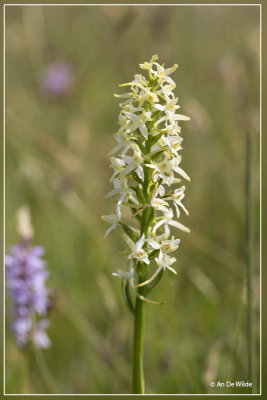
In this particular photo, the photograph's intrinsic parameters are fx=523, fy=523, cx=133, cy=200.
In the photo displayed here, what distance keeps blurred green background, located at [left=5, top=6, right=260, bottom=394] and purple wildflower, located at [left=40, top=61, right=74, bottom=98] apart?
1.3 inches

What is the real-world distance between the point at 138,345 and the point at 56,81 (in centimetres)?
387

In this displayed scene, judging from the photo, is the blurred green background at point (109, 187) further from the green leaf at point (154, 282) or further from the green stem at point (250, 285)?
the green leaf at point (154, 282)

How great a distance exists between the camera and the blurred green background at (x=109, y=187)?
8.89ft

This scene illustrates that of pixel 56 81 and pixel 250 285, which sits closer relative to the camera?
pixel 250 285

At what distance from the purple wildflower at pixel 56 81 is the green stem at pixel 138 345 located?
373 centimetres

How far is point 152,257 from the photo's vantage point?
4.99ft

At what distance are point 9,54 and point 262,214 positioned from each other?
4078 millimetres

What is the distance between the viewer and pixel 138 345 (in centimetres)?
152

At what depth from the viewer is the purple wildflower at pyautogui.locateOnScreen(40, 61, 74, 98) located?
194 inches

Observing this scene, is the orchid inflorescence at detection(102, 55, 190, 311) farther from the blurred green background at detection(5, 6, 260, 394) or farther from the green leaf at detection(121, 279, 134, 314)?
the blurred green background at detection(5, 6, 260, 394)

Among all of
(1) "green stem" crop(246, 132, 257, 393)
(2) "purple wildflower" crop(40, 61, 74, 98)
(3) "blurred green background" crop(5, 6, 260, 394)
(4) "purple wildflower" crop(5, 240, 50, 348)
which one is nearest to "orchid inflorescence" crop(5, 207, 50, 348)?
(4) "purple wildflower" crop(5, 240, 50, 348)

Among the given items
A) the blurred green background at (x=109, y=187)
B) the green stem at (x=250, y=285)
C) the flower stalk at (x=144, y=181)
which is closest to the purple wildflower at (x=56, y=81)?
the blurred green background at (x=109, y=187)

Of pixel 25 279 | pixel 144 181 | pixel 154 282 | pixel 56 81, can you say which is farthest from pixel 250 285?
pixel 56 81

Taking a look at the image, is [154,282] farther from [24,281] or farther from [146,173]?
[24,281]
